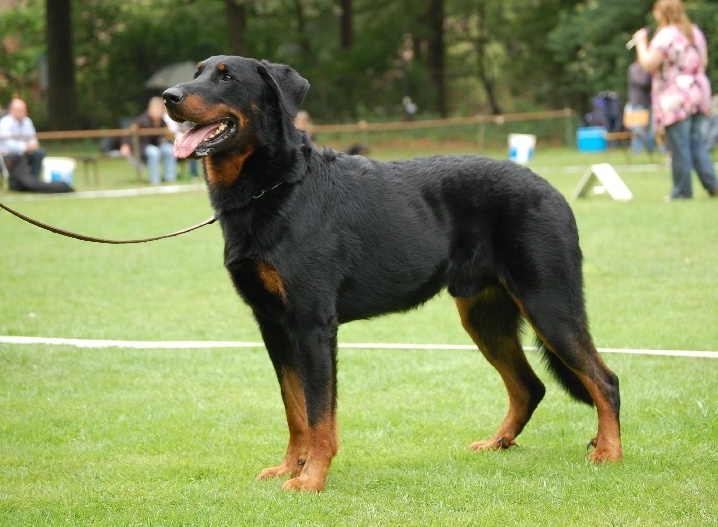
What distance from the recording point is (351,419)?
575 cm

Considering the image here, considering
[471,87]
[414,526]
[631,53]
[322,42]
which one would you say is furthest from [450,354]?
[471,87]

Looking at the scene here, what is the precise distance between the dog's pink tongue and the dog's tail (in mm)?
1973

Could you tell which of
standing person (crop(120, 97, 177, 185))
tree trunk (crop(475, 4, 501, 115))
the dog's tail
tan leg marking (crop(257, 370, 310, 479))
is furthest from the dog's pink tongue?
tree trunk (crop(475, 4, 501, 115))

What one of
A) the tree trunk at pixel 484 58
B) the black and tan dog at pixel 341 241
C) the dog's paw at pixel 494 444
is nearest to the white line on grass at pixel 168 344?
the dog's paw at pixel 494 444

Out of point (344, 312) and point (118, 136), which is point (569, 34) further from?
point (344, 312)

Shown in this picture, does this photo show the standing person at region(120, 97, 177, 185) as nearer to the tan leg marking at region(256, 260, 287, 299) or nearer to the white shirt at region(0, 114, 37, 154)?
the white shirt at region(0, 114, 37, 154)

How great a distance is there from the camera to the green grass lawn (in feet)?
14.0

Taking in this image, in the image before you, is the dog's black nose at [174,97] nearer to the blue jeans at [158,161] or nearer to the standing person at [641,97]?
the blue jeans at [158,161]

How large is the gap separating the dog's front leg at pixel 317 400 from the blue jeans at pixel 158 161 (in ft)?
61.7

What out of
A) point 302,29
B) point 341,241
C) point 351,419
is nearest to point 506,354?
point 351,419

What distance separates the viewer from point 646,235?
12203 mm

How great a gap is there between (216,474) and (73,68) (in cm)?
3295

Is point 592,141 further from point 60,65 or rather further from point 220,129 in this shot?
point 220,129

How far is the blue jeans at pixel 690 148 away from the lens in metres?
13.2
